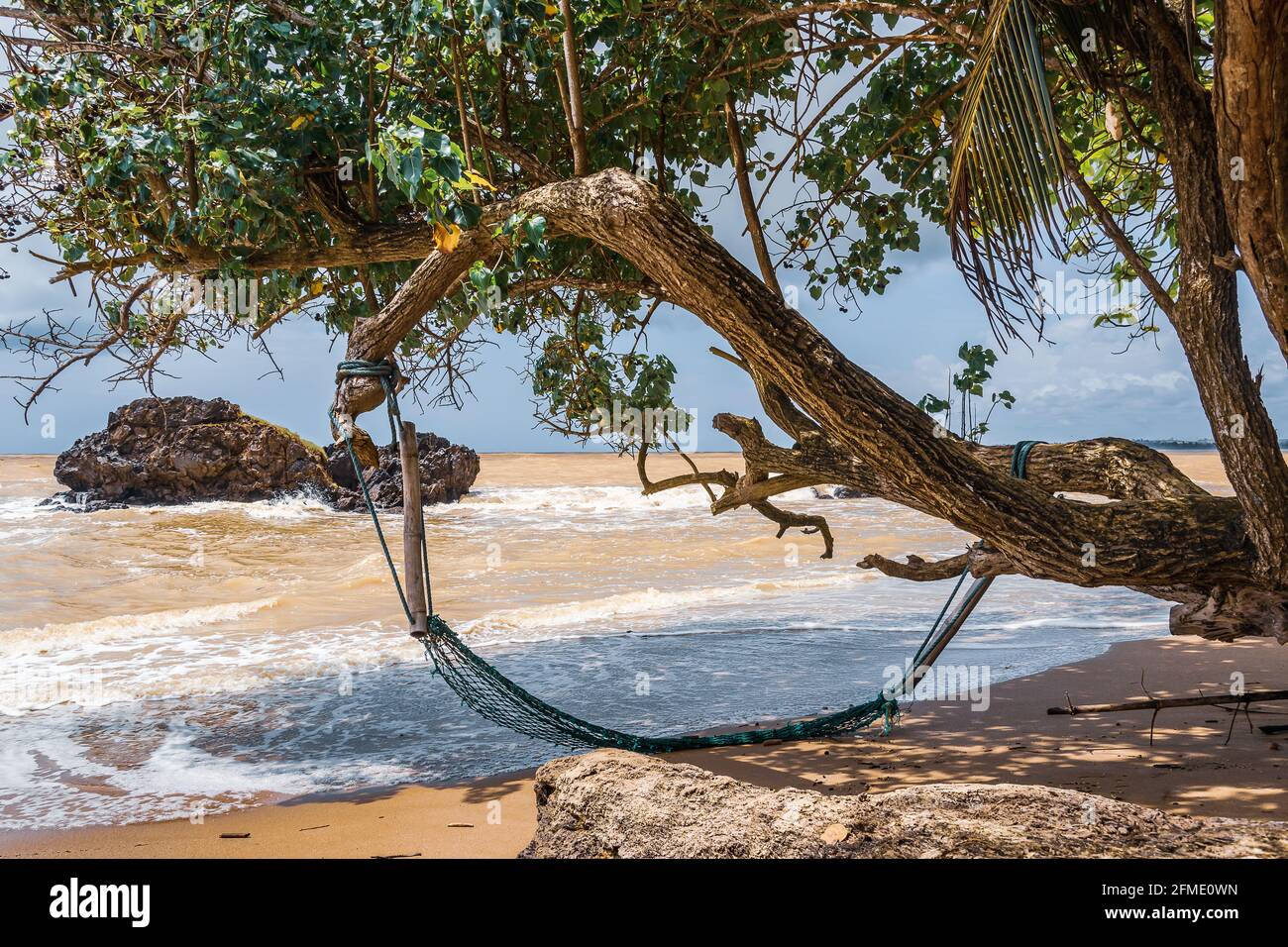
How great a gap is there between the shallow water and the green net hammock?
0.61 meters

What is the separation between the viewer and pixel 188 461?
17.9 meters

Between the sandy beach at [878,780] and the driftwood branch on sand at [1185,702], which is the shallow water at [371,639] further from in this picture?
the driftwood branch on sand at [1185,702]

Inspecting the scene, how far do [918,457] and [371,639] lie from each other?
23.4 ft

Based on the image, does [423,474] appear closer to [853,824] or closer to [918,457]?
[918,457]

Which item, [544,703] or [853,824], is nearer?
[853,824]

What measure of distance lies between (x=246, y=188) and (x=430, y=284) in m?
1.02

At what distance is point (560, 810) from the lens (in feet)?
9.35

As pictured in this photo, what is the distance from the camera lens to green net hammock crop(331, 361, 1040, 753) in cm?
420

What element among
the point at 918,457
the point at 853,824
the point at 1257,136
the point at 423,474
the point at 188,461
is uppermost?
the point at 1257,136

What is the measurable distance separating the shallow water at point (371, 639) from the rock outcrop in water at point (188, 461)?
23.1 inches

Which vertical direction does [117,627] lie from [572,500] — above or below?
below

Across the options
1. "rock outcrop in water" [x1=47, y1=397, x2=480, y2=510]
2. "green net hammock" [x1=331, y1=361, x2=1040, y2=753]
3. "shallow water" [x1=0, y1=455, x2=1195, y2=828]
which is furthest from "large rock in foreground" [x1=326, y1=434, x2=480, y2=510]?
"green net hammock" [x1=331, y1=361, x2=1040, y2=753]

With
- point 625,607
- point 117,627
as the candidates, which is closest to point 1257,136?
point 625,607

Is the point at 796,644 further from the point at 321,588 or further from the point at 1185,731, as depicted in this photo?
the point at 321,588
